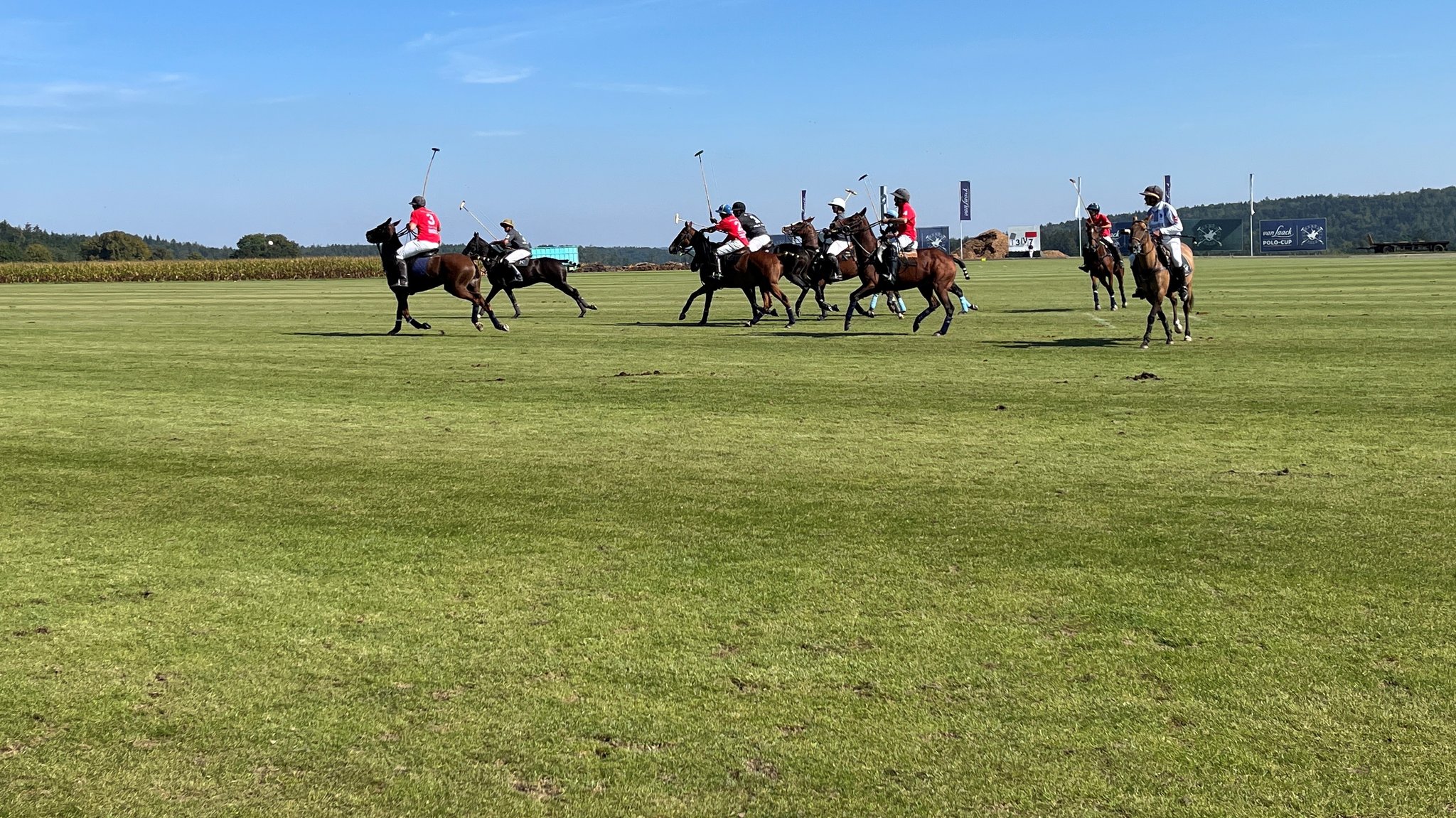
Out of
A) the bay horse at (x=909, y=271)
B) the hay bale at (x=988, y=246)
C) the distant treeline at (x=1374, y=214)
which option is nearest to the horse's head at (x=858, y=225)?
the bay horse at (x=909, y=271)

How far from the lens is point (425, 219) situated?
901 inches

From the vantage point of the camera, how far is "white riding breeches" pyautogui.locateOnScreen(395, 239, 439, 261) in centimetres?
2281

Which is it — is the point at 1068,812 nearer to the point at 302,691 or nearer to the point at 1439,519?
the point at 302,691

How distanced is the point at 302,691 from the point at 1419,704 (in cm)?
376

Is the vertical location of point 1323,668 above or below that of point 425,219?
below

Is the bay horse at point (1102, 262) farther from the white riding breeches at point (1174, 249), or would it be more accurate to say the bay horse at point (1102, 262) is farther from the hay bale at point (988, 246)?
the hay bale at point (988, 246)

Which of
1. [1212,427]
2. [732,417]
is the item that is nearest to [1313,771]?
[1212,427]

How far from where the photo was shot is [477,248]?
2566 cm

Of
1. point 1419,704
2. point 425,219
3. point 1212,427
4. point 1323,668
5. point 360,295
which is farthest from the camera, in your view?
point 360,295

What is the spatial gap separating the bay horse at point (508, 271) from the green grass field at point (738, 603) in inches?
513

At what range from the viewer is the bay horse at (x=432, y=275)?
22703 mm

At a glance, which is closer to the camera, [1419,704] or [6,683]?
[1419,704]

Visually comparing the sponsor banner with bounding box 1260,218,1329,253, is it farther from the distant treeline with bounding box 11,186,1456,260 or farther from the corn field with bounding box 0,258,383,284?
the corn field with bounding box 0,258,383,284

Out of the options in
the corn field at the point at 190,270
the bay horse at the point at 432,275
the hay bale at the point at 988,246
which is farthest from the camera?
the hay bale at the point at 988,246
